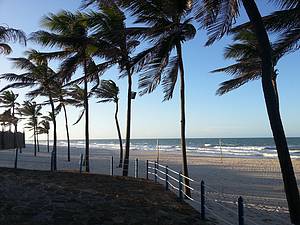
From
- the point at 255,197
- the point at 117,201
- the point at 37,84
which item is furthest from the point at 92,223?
the point at 37,84

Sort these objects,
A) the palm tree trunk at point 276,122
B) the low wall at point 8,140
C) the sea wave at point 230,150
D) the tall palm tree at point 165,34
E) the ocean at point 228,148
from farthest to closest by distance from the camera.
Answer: the ocean at point 228,148 < the sea wave at point 230,150 < the low wall at point 8,140 < the tall palm tree at point 165,34 < the palm tree trunk at point 276,122

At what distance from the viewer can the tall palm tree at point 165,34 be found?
10109 mm

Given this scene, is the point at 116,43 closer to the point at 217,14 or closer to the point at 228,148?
the point at 217,14

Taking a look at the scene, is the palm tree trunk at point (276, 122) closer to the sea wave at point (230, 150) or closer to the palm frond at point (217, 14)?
the palm frond at point (217, 14)

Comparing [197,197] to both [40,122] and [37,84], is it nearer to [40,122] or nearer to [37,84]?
[37,84]

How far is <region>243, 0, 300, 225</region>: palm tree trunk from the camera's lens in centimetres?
675

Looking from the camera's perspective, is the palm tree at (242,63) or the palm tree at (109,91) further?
the palm tree at (109,91)

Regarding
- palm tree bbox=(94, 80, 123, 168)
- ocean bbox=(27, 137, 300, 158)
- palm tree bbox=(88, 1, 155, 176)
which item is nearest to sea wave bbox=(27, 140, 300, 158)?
ocean bbox=(27, 137, 300, 158)

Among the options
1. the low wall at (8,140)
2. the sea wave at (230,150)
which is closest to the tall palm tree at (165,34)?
→ the sea wave at (230,150)

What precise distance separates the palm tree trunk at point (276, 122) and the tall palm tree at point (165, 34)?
2668 millimetres

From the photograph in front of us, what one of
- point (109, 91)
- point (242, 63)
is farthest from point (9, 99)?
point (242, 63)

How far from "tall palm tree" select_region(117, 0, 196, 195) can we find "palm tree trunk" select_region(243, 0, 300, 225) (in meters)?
2.67

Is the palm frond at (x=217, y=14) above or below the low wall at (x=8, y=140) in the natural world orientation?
above

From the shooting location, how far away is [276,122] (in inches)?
271
